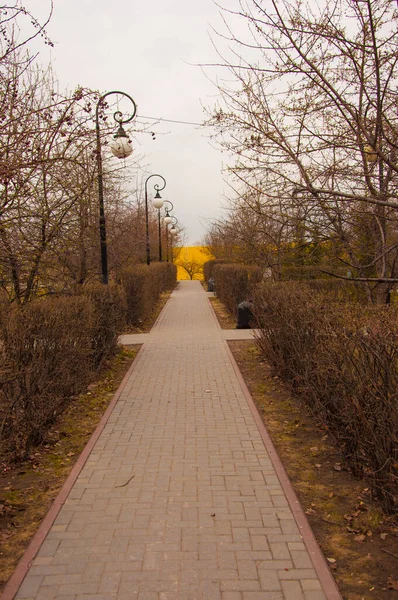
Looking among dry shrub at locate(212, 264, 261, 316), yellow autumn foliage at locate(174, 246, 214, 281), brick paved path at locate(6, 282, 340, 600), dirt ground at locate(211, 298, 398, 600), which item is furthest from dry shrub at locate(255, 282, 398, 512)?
yellow autumn foliage at locate(174, 246, 214, 281)

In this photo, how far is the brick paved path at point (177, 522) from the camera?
2826mm

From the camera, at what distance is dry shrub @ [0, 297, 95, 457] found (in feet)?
14.6

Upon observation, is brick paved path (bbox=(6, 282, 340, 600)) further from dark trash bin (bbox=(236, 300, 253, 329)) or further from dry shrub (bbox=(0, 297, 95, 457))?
dark trash bin (bbox=(236, 300, 253, 329))

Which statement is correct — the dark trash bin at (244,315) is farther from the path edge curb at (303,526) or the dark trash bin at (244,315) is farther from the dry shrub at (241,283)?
the path edge curb at (303,526)

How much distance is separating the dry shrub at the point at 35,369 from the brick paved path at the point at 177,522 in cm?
66

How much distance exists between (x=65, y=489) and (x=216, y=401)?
292 cm

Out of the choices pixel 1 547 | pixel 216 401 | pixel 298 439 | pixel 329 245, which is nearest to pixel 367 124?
pixel 329 245

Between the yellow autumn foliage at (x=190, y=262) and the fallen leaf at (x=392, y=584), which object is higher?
the yellow autumn foliage at (x=190, y=262)

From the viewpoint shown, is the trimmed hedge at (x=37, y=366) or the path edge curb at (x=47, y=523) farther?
the trimmed hedge at (x=37, y=366)

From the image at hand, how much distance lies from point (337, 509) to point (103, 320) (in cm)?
565

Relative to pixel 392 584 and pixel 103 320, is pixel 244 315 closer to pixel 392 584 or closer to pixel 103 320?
pixel 103 320

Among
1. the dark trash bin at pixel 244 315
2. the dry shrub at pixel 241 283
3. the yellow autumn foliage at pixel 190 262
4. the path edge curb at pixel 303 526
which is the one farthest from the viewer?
the yellow autumn foliage at pixel 190 262

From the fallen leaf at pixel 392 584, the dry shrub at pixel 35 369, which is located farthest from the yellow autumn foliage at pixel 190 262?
the fallen leaf at pixel 392 584

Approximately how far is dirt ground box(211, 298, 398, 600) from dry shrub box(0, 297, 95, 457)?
2352 mm
